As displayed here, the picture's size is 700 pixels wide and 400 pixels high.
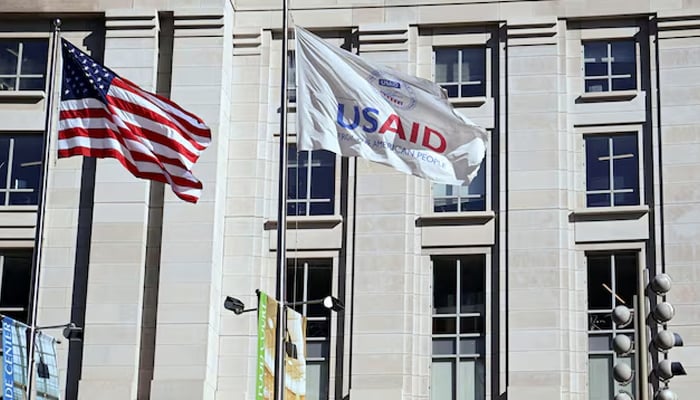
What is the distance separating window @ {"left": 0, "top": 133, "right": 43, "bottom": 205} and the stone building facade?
0.25 ft

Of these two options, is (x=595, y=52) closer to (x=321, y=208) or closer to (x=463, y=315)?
(x=463, y=315)

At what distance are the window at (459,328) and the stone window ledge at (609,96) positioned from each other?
5077 mm

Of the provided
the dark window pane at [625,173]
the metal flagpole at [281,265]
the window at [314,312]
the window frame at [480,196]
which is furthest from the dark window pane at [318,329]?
the metal flagpole at [281,265]

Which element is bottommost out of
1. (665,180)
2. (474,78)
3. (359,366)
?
(359,366)

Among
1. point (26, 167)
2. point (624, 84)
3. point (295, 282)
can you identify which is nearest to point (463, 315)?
point (295, 282)

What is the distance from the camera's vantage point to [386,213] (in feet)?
120

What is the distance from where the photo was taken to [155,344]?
35.1 meters

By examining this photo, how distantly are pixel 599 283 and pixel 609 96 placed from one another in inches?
194

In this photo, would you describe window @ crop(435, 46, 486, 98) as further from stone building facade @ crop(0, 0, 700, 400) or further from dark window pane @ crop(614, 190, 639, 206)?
dark window pane @ crop(614, 190, 639, 206)

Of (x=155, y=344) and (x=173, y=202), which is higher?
(x=173, y=202)

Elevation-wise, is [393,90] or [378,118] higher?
[393,90]

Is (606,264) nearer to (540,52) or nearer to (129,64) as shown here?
(540,52)

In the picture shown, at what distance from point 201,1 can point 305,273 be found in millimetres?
7773

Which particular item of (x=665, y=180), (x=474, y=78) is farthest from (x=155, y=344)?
(x=665, y=180)
